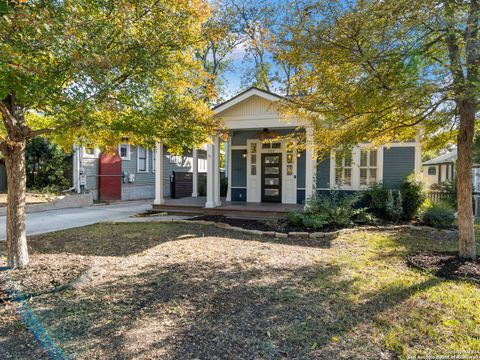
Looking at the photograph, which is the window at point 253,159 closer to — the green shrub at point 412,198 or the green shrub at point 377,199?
the green shrub at point 377,199

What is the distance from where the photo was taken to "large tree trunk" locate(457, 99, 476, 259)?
15.3ft

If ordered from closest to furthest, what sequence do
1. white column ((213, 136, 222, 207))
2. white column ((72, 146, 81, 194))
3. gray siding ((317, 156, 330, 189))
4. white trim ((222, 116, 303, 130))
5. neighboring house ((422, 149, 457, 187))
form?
white trim ((222, 116, 303, 130))
white column ((213, 136, 222, 207))
gray siding ((317, 156, 330, 189))
white column ((72, 146, 81, 194))
neighboring house ((422, 149, 457, 187))

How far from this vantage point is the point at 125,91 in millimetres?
3781

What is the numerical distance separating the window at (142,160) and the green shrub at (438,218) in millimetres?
14244

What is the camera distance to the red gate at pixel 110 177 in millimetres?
14953

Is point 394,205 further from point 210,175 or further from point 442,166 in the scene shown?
point 442,166

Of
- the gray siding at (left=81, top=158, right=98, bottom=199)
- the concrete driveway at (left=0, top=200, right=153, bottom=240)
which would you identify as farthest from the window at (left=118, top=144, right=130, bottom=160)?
the concrete driveway at (left=0, top=200, right=153, bottom=240)

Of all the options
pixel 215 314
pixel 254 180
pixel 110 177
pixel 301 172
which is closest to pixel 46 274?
pixel 215 314

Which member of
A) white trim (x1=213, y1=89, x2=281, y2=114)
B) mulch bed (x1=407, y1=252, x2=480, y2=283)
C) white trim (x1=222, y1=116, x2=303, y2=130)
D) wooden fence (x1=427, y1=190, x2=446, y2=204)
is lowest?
mulch bed (x1=407, y1=252, x2=480, y2=283)

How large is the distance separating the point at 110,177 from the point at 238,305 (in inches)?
538

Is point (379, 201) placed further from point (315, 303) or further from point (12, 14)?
point (12, 14)

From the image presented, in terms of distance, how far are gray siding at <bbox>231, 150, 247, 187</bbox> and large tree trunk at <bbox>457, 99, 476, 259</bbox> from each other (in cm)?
769

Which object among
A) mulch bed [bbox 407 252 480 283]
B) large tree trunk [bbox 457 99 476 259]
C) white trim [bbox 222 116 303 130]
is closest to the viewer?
mulch bed [bbox 407 252 480 283]

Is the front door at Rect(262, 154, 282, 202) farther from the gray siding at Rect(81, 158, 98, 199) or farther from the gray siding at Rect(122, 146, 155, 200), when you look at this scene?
the gray siding at Rect(81, 158, 98, 199)
